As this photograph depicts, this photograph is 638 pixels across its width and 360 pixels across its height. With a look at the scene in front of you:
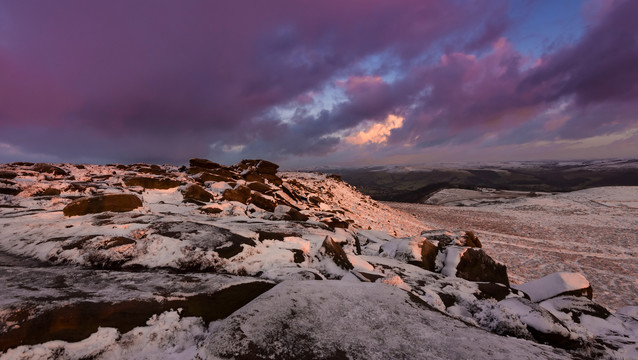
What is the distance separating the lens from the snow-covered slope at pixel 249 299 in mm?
3336

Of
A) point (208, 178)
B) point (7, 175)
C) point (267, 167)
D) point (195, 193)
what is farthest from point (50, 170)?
point (267, 167)

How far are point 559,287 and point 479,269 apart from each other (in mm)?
2142

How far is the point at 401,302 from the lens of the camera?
4645 mm

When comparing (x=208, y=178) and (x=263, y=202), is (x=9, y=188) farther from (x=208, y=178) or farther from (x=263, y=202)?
(x=263, y=202)

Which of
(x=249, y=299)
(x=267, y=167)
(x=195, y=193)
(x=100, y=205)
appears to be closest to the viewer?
(x=249, y=299)

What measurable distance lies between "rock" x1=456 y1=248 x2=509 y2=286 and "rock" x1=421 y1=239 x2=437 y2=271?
2.92 ft

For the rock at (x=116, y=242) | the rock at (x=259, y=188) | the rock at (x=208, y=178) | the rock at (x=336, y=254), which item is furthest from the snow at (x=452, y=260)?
the rock at (x=208, y=178)

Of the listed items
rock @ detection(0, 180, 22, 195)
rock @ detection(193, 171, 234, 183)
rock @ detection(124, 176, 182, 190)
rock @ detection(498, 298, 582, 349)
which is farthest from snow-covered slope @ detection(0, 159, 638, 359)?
rock @ detection(193, 171, 234, 183)

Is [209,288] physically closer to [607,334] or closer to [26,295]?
[26,295]

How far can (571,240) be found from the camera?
2262 centimetres

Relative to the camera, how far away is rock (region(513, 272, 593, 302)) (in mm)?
6699

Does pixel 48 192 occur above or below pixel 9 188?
below

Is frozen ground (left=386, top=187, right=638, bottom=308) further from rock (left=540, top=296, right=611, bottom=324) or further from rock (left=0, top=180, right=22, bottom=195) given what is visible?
rock (left=0, top=180, right=22, bottom=195)

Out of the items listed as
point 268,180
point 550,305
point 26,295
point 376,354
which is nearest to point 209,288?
point 26,295
